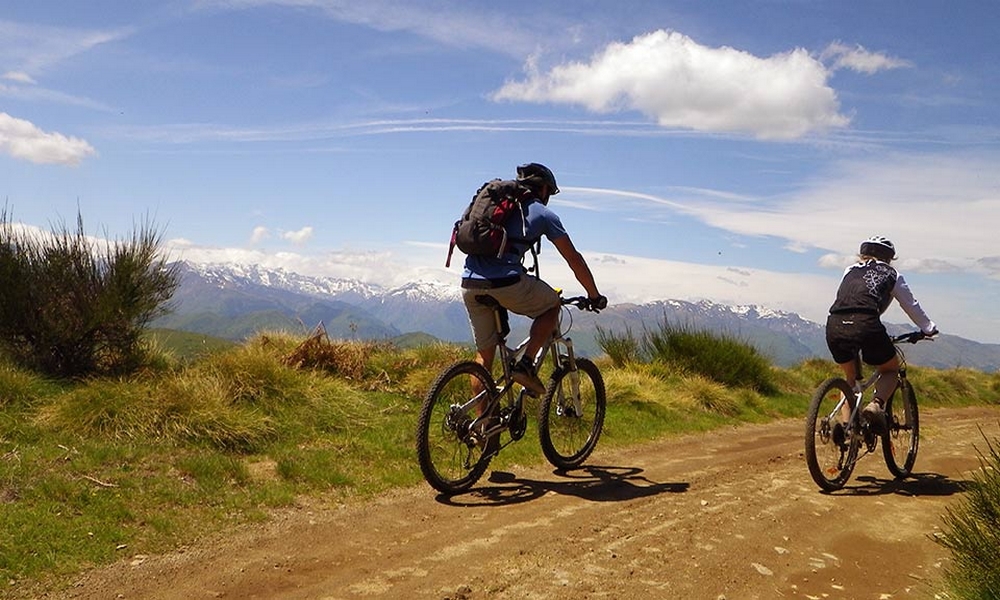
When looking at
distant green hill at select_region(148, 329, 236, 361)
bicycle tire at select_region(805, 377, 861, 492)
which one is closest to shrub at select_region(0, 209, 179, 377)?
distant green hill at select_region(148, 329, 236, 361)

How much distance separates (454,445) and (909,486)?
4.62m

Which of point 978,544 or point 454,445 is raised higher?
point 454,445

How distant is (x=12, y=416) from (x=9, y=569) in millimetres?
2836

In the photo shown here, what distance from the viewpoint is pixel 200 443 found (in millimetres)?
5977

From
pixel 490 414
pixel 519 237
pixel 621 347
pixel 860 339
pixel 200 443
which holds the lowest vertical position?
pixel 200 443

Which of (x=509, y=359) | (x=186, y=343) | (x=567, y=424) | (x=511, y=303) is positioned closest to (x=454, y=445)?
(x=509, y=359)

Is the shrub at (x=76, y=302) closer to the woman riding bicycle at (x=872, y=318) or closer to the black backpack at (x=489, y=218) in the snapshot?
the black backpack at (x=489, y=218)

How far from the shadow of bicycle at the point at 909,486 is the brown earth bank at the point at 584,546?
1.7 inches

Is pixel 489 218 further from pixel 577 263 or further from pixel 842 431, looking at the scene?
pixel 842 431

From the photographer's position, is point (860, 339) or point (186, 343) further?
point (186, 343)

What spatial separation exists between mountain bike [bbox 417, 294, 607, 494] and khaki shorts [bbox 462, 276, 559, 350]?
2.8 inches

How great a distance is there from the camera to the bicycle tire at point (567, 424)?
20.8ft

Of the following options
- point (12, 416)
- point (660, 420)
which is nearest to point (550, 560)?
point (12, 416)

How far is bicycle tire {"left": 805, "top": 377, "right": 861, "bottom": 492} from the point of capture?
6.13m
